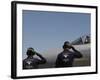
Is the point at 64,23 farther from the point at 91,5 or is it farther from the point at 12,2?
the point at 12,2

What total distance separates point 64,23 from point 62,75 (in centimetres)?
35

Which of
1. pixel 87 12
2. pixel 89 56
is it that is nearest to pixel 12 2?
pixel 87 12

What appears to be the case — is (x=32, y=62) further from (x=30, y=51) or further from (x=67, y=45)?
(x=67, y=45)

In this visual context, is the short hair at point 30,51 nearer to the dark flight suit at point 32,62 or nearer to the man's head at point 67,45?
the dark flight suit at point 32,62

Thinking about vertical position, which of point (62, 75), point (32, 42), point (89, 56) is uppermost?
point (32, 42)

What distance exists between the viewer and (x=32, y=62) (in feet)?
4.99

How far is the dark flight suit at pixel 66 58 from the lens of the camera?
1.59 m

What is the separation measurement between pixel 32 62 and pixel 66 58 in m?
0.24

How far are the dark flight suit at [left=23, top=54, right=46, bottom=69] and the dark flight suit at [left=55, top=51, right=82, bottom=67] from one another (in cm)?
11

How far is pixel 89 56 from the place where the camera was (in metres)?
1.68

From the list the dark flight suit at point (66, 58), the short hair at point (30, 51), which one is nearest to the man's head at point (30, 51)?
the short hair at point (30, 51)

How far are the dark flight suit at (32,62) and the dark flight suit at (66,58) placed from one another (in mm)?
109

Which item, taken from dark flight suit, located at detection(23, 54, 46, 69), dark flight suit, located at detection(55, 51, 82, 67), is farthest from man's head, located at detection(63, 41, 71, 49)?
dark flight suit, located at detection(23, 54, 46, 69)

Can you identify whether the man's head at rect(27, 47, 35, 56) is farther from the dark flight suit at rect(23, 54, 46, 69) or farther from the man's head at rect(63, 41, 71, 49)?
the man's head at rect(63, 41, 71, 49)
